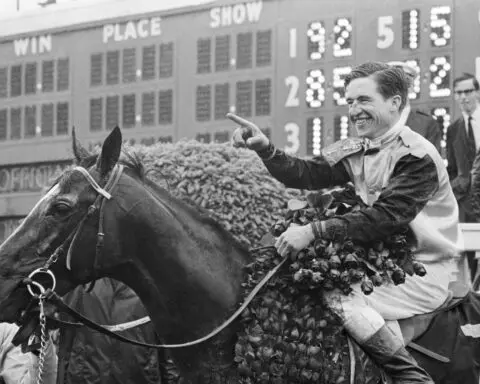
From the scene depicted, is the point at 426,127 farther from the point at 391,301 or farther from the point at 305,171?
the point at 391,301

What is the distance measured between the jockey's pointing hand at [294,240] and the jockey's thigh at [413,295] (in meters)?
0.30

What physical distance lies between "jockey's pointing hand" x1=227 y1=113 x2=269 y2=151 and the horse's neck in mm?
449

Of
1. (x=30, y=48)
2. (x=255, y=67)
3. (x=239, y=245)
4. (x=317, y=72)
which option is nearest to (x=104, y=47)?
(x=30, y=48)

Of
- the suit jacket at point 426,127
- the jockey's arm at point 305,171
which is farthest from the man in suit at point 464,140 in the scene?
the jockey's arm at point 305,171

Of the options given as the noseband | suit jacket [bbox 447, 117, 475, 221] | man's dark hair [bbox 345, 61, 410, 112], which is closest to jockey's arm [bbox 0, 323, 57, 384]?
the noseband

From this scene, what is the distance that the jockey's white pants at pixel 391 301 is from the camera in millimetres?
4453

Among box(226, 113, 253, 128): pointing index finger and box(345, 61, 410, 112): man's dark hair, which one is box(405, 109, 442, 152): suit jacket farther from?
box(226, 113, 253, 128): pointing index finger

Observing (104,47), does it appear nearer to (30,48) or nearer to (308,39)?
(30,48)

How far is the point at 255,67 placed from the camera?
14.5m

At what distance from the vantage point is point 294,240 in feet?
14.7

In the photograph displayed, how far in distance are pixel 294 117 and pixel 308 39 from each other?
1.01 m

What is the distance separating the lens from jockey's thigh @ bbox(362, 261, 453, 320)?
4594 mm

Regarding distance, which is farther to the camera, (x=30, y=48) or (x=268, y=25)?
(x=30, y=48)

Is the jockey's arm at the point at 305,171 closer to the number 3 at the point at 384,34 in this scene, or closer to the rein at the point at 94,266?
the rein at the point at 94,266
